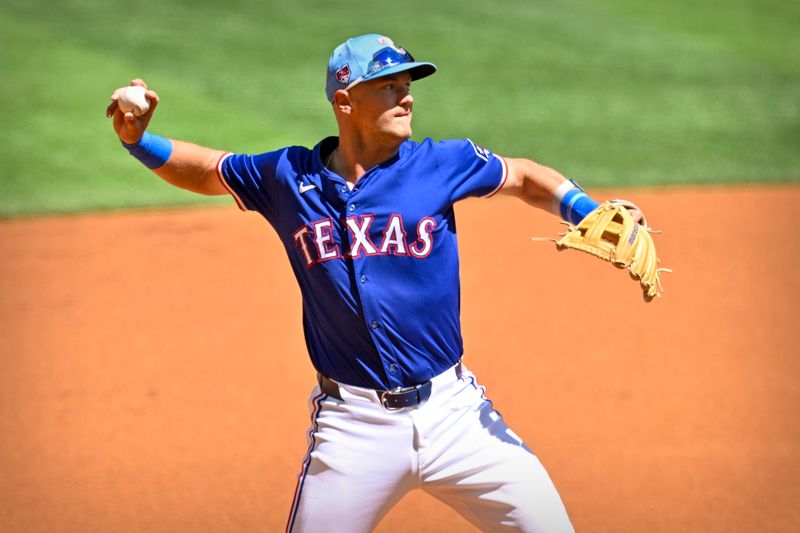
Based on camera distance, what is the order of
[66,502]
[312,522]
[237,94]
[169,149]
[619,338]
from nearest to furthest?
[312,522]
[169,149]
[66,502]
[619,338]
[237,94]

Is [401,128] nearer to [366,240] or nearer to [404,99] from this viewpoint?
[404,99]

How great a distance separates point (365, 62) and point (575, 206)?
0.89 meters

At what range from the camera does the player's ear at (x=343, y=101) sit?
368cm

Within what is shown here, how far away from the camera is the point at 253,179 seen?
385cm

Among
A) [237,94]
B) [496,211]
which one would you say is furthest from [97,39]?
[496,211]

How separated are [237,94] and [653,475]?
Result: 7.18 metres

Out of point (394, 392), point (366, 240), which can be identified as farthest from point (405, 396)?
point (366, 240)

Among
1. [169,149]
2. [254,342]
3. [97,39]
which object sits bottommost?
[254,342]

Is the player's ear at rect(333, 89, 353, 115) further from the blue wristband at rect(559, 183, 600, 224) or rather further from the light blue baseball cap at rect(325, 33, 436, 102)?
the blue wristband at rect(559, 183, 600, 224)

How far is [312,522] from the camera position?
3.48 metres

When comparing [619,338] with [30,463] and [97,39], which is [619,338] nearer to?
[30,463]

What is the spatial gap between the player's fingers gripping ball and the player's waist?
608 millimetres

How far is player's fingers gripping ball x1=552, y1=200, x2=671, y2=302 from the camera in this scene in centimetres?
357

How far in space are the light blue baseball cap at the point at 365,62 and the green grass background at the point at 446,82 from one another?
570 centimetres
